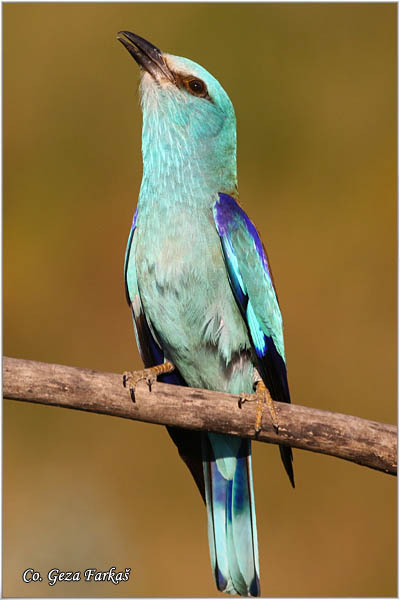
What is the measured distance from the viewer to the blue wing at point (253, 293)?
103 inches

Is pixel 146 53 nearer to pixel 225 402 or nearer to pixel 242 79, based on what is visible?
pixel 225 402

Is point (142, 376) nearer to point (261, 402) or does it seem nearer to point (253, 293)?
point (261, 402)

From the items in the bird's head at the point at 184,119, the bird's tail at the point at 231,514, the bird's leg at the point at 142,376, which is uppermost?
the bird's head at the point at 184,119

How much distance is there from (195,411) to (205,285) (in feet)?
1.78

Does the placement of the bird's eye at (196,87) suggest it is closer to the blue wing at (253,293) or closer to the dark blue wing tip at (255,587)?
the blue wing at (253,293)

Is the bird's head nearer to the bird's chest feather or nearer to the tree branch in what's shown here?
the bird's chest feather

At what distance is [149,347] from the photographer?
2.90 m

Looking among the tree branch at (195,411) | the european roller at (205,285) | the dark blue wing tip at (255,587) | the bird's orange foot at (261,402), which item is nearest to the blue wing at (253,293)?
the european roller at (205,285)

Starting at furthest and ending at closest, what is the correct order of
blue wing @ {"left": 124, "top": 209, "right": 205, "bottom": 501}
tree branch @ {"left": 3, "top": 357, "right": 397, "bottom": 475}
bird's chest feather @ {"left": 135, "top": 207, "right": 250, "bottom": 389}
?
1. blue wing @ {"left": 124, "top": 209, "right": 205, "bottom": 501}
2. bird's chest feather @ {"left": 135, "top": 207, "right": 250, "bottom": 389}
3. tree branch @ {"left": 3, "top": 357, "right": 397, "bottom": 475}

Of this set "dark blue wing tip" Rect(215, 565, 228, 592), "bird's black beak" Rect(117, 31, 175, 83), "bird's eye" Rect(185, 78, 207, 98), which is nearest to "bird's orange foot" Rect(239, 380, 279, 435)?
"dark blue wing tip" Rect(215, 565, 228, 592)

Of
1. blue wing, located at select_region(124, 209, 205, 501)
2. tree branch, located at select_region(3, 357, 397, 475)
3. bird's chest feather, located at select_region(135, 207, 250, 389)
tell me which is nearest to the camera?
tree branch, located at select_region(3, 357, 397, 475)

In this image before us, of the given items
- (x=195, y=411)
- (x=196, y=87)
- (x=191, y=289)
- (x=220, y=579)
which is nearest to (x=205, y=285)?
(x=191, y=289)

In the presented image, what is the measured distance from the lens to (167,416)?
2.29 m

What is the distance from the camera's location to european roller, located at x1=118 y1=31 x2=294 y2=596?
8.61ft
